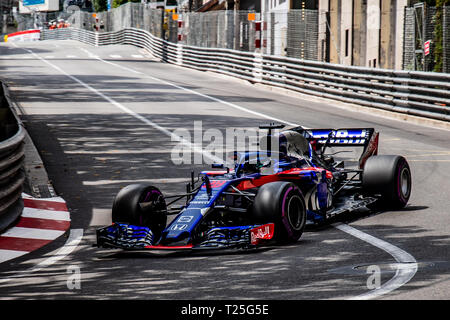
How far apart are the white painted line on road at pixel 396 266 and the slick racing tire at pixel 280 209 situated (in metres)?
0.72

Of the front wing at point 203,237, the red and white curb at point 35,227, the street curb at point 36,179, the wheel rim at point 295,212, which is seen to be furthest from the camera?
the street curb at point 36,179

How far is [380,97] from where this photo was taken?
23656 millimetres

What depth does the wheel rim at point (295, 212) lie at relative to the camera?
8994 mm

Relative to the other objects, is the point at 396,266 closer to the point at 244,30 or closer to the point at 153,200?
the point at 153,200

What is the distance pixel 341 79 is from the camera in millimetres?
25734

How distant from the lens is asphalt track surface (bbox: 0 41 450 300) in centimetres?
712

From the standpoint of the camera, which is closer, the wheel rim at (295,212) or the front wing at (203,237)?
the front wing at (203,237)

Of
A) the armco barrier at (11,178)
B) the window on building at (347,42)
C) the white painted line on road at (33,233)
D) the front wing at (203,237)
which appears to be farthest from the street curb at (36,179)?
the window on building at (347,42)

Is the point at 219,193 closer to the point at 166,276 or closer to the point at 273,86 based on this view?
the point at 166,276

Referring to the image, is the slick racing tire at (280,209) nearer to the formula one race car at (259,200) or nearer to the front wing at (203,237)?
the formula one race car at (259,200)

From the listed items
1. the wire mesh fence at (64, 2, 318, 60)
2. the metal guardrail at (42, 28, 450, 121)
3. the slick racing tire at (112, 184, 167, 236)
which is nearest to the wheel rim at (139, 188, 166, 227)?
the slick racing tire at (112, 184, 167, 236)

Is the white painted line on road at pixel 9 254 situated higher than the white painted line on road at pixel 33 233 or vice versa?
the white painted line on road at pixel 33 233

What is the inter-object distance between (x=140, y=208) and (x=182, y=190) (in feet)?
10.7

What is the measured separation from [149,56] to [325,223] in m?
44.0
